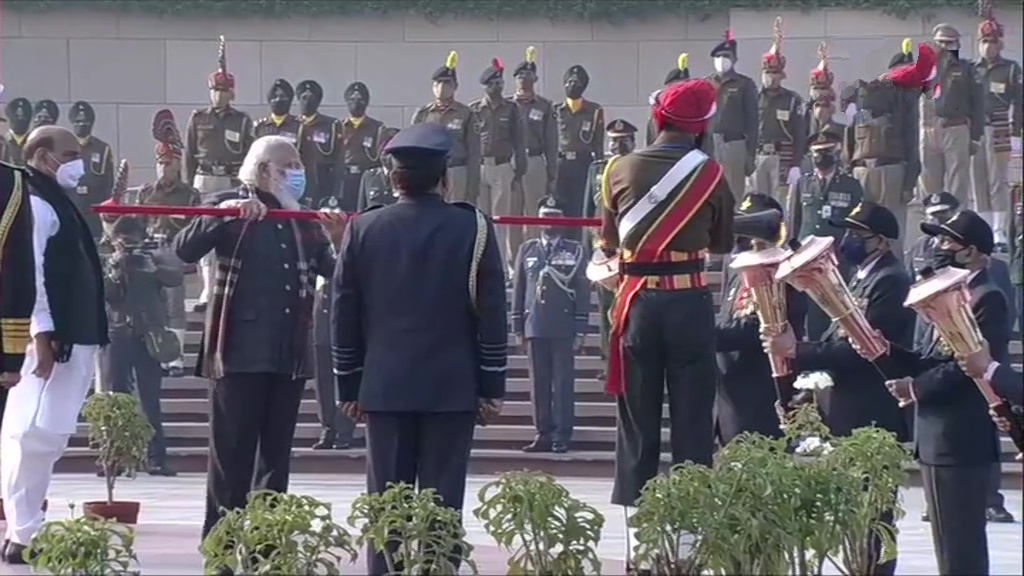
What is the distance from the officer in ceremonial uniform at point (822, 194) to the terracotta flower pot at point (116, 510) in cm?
710

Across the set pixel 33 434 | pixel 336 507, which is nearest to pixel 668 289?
pixel 33 434

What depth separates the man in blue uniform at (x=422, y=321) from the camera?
704 cm

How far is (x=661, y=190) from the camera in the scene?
7.40 meters

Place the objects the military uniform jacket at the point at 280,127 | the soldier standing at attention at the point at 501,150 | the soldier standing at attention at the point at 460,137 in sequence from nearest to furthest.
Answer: the soldier standing at attention at the point at 460,137
the soldier standing at attention at the point at 501,150
the military uniform jacket at the point at 280,127

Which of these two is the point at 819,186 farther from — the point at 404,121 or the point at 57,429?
the point at 57,429

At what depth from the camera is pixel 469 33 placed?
2195 centimetres

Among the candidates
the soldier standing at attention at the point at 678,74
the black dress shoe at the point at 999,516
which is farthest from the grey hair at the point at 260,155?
the soldier standing at attention at the point at 678,74

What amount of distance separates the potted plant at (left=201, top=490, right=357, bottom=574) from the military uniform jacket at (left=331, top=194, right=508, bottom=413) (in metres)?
0.93

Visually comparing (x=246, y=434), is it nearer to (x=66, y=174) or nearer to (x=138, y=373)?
(x=66, y=174)

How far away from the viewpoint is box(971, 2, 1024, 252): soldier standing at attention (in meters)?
17.4

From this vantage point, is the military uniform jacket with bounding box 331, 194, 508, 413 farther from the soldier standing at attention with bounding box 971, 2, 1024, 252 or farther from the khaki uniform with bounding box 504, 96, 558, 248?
the khaki uniform with bounding box 504, 96, 558, 248

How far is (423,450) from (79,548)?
131 cm

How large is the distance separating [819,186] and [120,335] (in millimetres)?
5275

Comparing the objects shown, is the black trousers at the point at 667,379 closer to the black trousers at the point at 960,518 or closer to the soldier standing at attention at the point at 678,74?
the black trousers at the point at 960,518
